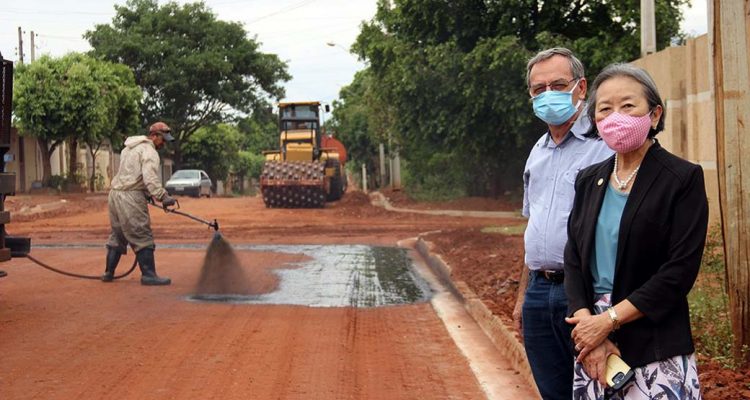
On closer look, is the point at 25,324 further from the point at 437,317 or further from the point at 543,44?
the point at 543,44

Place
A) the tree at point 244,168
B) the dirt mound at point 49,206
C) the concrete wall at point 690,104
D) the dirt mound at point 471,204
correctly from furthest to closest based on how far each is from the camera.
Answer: the tree at point 244,168 → the dirt mound at point 471,204 → the dirt mound at point 49,206 → the concrete wall at point 690,104

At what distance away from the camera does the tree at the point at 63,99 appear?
3425cm

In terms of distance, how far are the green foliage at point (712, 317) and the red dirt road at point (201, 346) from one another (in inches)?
49.2

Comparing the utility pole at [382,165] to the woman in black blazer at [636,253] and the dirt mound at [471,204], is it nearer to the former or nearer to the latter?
the dirt mound at [471,204]

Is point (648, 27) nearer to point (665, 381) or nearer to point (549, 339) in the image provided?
point (549, 339)

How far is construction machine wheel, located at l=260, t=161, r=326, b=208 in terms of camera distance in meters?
29.4

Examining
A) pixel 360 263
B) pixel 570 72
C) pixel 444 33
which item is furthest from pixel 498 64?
pixel 570 72

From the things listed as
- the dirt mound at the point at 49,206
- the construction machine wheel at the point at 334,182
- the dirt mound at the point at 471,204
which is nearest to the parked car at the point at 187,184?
the dirt mound at the point at 49,206

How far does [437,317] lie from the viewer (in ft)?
29.8

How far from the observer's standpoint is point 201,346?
7.17m

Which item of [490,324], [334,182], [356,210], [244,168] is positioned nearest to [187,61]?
[334,182]

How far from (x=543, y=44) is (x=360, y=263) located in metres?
10.2

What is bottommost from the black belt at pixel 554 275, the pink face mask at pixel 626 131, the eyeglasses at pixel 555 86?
the black belt at pixel 554 275

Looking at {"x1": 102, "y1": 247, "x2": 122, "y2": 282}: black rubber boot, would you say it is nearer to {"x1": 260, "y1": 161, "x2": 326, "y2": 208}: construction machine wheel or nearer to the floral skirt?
the floral skirt
